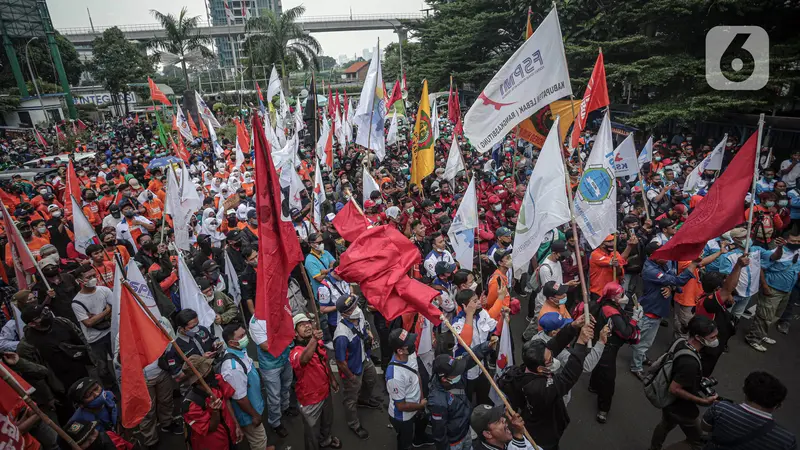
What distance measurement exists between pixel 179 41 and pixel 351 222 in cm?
3544

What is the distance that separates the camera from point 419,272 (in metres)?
6.56

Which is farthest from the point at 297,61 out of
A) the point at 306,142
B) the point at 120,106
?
the point at 120,106

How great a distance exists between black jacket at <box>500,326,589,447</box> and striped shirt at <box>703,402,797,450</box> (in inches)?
37.1

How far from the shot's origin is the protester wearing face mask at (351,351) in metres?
4.43

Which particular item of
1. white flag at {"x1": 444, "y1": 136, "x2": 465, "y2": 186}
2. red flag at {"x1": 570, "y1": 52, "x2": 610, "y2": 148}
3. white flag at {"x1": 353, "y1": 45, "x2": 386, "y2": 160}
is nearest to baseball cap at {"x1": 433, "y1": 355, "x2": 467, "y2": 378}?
red flag at {"x1": 570, "y1": 52, "x2": 610, "y2": 148}

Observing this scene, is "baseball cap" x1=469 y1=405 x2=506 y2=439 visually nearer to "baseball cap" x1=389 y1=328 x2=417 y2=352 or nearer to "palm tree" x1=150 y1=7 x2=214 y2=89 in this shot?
"baseball cap" x1=389 y1=328 x2=417 y2=352

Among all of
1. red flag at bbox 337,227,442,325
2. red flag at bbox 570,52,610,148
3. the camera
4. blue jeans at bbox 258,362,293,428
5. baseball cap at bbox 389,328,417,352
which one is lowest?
blue jeans at bbox 258,362,293,428

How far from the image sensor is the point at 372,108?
965 cm

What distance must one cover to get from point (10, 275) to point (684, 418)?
33.5 ft

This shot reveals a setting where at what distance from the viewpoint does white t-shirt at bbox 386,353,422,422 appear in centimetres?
389

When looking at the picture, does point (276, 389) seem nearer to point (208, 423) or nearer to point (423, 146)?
point (208, 423)

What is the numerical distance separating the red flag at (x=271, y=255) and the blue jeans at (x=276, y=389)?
1.28 m

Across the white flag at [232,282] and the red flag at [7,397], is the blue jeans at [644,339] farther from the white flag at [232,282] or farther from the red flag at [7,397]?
the red flag at [7,397]

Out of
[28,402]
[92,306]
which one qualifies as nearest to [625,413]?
[28,402]
